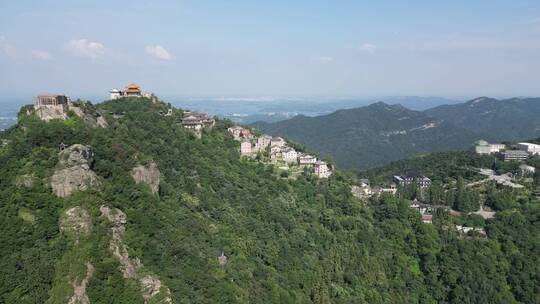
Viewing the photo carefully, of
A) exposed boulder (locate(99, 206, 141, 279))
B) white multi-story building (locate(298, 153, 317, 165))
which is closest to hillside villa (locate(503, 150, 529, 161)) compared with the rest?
white multi-story building (locate(298, 153, 317, 165))

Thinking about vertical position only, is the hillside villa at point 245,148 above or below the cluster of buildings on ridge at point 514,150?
above

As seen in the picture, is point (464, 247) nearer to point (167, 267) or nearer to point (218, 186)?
point (218, 186)

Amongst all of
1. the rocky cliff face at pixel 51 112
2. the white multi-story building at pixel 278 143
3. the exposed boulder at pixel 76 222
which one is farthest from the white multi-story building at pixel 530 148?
the exposed boulder at pixel 76 222

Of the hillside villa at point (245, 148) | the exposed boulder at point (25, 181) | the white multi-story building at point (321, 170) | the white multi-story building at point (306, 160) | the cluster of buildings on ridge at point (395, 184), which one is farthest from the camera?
the white multi-story building at point (306, 160)

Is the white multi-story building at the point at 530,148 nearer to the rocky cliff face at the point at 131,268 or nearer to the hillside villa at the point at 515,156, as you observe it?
the hillside villa at the point at 515,156

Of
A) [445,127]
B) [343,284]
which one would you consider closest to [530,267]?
[343,284]

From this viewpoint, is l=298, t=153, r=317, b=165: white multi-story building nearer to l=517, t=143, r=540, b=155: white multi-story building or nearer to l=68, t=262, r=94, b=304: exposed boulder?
l=517, t=143, r=540, b=155: white multi-story building

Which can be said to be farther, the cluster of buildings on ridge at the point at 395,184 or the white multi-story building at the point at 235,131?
the white multi-story building at the point at 235,131
